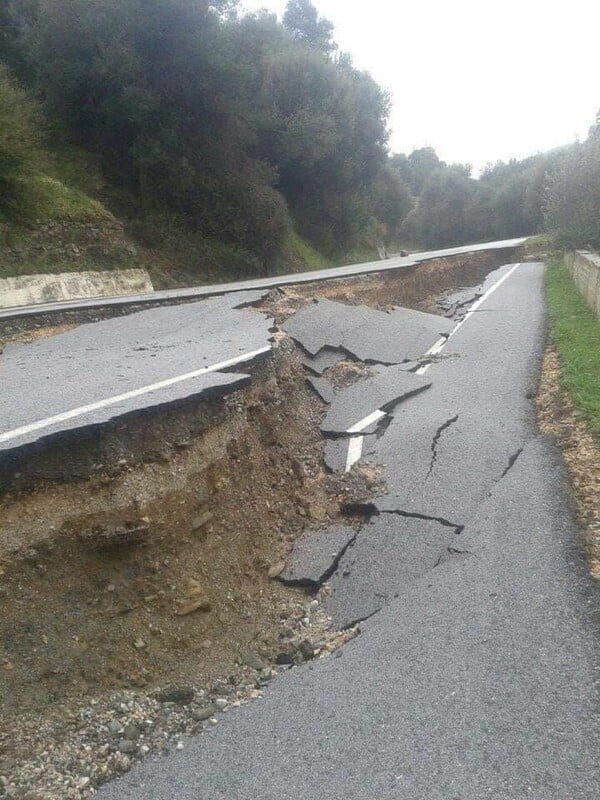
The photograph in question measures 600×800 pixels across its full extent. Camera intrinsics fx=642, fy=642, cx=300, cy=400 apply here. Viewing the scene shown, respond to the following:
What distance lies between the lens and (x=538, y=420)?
23.9ft

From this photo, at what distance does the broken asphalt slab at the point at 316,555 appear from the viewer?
512 cm

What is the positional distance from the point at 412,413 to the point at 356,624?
3999 millimetres

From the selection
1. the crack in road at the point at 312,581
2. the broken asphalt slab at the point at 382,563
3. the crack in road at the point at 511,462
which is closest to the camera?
the broken asphalt slab at the point at 382,563

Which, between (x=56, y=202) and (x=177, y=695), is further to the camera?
(x=56, y=202)

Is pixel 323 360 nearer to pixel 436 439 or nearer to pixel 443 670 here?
pixel 436 439

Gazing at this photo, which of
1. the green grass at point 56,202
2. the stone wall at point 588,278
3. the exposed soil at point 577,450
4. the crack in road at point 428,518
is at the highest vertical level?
the green grass at point 56,202

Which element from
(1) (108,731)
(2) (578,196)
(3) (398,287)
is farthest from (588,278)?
(1) (108,731)

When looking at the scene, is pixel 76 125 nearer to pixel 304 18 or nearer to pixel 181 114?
pixel 181 114

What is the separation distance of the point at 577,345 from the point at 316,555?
660 centimetres

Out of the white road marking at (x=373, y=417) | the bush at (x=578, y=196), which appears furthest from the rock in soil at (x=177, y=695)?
the bush at (x=578, y=196)

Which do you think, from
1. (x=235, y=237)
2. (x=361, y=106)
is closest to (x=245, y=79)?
(x=235, y=237)

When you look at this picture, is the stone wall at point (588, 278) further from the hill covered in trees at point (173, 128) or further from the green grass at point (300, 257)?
the green grass at point (300, 257)

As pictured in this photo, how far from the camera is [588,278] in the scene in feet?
46.4

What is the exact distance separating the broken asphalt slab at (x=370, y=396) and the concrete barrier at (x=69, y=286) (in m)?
9.71
